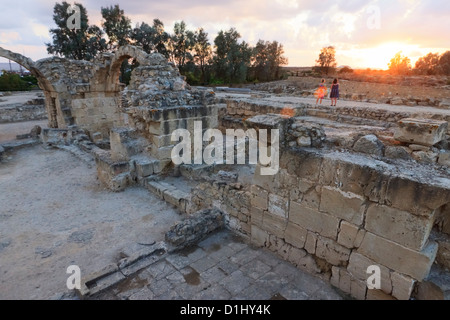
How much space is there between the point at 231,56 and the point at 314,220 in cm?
3112

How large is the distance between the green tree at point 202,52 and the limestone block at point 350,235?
31514 mm

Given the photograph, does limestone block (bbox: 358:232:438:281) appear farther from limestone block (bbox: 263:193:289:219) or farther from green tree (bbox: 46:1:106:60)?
green tree (bbox: 46:1:106:60)

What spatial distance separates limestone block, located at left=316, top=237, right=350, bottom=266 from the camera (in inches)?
121

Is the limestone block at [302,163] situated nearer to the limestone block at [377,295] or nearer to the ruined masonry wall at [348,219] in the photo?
the ruined masonry wall at [348,219]

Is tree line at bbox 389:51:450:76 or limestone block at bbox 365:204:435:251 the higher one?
tree line at bbox 389:51:450:76

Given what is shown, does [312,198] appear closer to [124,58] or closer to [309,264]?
[309,264]

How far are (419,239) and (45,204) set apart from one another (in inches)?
257

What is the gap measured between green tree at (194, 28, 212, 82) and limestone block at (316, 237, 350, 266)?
31.4m

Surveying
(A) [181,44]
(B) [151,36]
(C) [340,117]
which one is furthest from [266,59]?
(C) [340,117]

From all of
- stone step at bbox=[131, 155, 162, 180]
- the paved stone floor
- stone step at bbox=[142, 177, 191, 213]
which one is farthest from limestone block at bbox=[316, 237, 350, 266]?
stone step at bbox=[131, 155, 162, 180]

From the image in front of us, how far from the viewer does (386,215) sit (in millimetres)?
2654

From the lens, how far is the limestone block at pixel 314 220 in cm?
312
